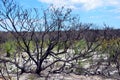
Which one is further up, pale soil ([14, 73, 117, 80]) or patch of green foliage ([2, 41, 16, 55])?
patch of green foliage ([2, 41, 16, 55])

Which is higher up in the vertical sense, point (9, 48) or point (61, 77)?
point (9, 48)

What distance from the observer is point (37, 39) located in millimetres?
11133

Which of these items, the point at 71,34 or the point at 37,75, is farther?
the point at 71,34

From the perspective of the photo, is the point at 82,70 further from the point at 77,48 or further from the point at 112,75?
the point at 77,48

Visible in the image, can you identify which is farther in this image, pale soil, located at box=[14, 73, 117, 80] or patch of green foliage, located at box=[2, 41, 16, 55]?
patch of green foliage, located at box=[2, 41, 16, 55]

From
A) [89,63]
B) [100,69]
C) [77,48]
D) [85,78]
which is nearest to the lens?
[85,78]

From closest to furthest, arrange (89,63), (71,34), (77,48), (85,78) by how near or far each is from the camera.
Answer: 1. (85,78)
2. (89,63)
3. (71,34)
4. (77,48)

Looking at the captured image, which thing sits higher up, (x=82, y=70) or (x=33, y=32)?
(x=33, y=32)

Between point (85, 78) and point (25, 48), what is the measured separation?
2.54 metres

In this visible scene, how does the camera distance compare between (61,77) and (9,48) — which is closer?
(61,77)

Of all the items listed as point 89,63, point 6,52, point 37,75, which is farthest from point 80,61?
point 6,52

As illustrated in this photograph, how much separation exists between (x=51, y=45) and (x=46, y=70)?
807 mm

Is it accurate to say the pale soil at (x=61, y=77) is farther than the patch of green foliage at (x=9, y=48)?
No

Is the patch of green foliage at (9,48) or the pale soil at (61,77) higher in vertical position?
the patch of green foliage at (9,48)
